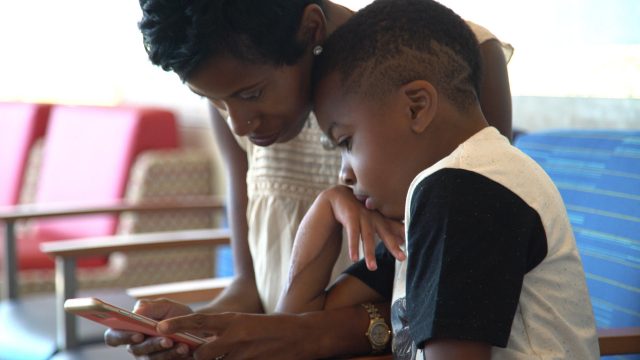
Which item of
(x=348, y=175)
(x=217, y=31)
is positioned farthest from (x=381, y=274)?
(x=217, y=31)

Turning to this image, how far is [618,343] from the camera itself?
1.37m

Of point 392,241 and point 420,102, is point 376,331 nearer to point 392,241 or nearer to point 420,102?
point 392,241

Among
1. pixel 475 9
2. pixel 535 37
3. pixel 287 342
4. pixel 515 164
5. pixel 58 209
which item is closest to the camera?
pixel 515 164

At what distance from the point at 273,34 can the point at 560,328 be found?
55cm

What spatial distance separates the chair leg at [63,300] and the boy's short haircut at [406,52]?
1250mm

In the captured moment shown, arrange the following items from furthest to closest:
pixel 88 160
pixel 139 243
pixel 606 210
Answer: pixel 88 160
pixel 139 243
pixel 606 210

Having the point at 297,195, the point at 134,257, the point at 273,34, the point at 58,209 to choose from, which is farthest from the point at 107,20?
the point at 273,34

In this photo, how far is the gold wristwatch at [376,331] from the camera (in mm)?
1282

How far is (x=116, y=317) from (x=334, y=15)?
566 mm

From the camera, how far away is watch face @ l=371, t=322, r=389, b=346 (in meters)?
1.28

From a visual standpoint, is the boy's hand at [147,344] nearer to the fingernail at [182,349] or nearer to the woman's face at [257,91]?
the fingernail at [182,349]

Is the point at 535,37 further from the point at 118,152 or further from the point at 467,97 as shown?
the point at 118,152

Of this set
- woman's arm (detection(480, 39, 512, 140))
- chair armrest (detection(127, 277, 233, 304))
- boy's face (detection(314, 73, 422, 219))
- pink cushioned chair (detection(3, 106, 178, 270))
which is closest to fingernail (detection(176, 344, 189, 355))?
boy's face (detection(314, 73, 422, 219))

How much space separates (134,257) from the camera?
3.63m
